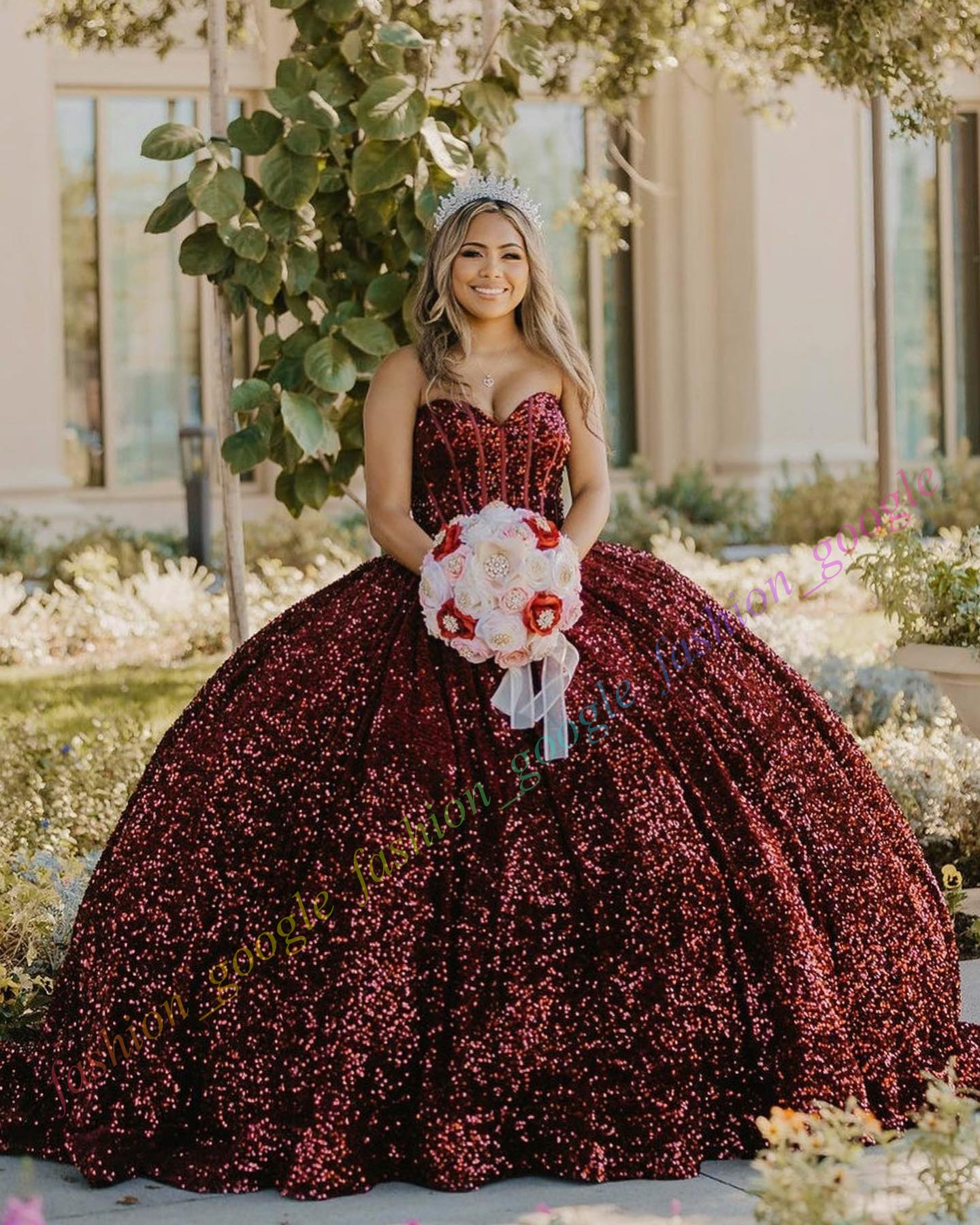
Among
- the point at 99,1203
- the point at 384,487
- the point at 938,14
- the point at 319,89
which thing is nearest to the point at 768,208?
the point at 938,14

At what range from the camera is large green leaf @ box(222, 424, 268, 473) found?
199 inches

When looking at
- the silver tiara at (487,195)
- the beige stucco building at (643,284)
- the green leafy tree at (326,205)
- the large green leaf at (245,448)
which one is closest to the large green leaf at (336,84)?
the green leafy tree at (326,205)

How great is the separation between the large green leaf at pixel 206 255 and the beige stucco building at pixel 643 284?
6553 millimetres

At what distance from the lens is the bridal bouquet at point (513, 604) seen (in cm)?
337

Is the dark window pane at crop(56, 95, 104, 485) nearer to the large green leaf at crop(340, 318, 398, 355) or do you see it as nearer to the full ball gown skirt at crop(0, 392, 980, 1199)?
the large green leaf at crop(340, 318, 398, 355)

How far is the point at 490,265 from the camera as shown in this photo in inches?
146

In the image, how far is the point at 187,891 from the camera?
339 cm

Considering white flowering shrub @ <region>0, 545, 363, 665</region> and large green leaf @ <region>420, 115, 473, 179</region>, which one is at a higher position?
large green leaf @ <region>420, 115, 473, 179</region>

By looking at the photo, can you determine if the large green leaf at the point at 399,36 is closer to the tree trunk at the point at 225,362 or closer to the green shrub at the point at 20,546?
the tree trunk at the point at 225,362

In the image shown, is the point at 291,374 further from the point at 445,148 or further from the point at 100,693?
the point at 100,693

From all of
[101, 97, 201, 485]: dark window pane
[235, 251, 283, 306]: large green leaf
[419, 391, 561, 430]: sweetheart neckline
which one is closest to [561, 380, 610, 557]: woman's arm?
[419, 391, 561, 430]: sweetheart neckline

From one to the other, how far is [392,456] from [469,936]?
979 mm

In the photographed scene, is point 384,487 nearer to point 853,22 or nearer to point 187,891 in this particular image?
point 187,891

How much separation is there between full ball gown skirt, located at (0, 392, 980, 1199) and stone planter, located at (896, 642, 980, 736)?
141cm
